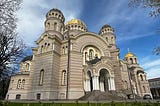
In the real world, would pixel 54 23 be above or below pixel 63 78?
above

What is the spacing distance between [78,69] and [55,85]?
494cm

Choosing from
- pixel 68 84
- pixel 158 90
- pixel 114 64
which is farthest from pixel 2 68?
pixel 158 90

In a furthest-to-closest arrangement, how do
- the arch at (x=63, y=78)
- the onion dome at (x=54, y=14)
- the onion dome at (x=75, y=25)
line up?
the onion dome at (x=75, y=25) → the onion dome at (x=54, y=14) → the arch at (x=63, y=78)

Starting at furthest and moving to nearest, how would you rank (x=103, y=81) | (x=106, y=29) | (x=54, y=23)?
(x=106, y=29)
(x=54, y=23)
(x=103, y=81)

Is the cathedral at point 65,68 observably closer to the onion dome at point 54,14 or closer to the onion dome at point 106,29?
the onion dome at point 54,14

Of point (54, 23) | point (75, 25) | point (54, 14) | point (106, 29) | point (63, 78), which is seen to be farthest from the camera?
point (106, 29)

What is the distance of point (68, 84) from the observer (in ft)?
69.4

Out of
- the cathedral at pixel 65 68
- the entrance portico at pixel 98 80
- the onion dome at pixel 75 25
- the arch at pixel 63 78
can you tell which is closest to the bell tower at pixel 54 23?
the cathedral at pixel 65 68

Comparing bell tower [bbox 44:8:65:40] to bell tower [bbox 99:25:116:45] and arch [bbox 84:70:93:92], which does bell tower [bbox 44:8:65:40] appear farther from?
bell tower [bbox 99:25:116:45]

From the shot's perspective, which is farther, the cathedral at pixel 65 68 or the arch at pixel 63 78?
the arch at pixel 63 78

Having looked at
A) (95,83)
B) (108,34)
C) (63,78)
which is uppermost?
(108,34)

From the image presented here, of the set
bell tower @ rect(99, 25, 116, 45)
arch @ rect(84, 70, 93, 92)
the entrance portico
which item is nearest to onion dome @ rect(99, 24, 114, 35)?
bell tower @ rect(99, 25, 116, 45)

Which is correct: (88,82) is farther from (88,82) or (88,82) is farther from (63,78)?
(63,78)

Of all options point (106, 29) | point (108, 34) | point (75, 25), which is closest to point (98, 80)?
point (75, 25)
